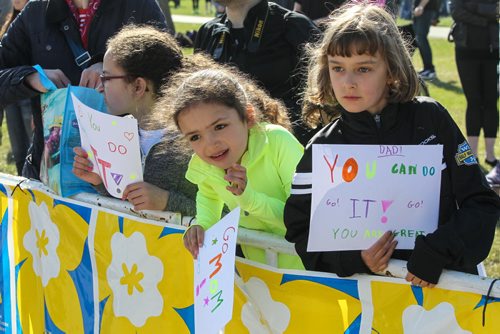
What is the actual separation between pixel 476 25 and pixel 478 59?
0.34 m

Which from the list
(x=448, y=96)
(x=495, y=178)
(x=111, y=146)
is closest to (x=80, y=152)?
(x=111, y=146)

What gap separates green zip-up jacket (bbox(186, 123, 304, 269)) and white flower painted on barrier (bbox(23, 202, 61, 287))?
1.00 metres

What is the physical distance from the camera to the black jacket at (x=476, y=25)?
727 centimetres

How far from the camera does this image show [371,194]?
2.37 metres

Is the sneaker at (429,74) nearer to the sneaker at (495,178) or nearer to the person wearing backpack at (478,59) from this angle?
the person wearing backpack at (478,59)

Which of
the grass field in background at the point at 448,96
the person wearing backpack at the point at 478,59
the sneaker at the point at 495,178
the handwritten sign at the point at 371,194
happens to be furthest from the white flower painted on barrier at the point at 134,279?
the person wearing backpack at the point at 478,59

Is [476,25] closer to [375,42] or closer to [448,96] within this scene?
[448,96]

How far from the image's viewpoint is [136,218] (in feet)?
10.5

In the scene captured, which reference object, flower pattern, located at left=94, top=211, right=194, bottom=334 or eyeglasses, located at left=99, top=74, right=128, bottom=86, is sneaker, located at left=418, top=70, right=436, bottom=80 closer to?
eyeglasses, located at left=99, top=74, right=128, bottom=86

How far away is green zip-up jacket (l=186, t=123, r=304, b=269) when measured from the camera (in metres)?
2.81

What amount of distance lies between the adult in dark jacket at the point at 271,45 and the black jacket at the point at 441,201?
1.39 metres

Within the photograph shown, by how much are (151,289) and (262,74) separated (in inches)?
52.2

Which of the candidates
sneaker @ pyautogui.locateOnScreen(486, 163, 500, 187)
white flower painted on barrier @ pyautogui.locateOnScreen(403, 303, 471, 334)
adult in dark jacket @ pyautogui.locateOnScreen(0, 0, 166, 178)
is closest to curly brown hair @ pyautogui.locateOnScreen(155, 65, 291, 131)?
white flower painted on barrier @ pyautogui.locateOnScreen(403, 303, 471, 334)

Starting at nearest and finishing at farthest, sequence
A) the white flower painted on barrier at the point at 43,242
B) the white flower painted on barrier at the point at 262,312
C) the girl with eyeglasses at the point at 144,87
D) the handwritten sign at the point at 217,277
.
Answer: the handwritten sign at the point at 217,277
the white flower painted on barrier at the point at 262,312
the girl with eyeglasses at the point at 144,87
the white flower painted on barrier at the point at 43,242
